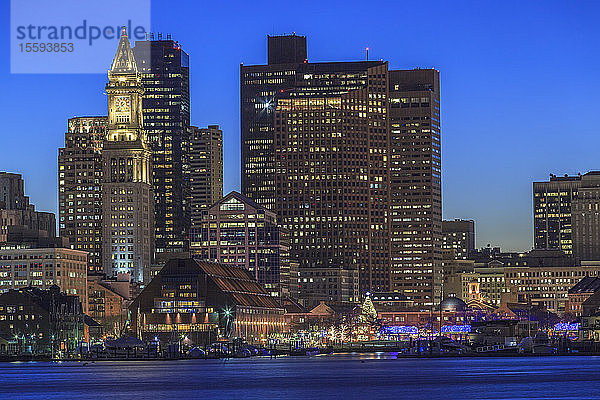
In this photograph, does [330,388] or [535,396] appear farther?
[330,388]

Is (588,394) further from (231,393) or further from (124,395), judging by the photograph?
(124,395)

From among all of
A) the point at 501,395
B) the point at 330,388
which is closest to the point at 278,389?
the point at 330,388

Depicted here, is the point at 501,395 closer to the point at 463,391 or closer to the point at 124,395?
the point at 463,391

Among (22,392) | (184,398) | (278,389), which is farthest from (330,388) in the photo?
(22,392)

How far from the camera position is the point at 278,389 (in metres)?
198

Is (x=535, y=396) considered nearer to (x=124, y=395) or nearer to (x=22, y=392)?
(x=124, y=395)

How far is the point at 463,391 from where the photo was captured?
191 m

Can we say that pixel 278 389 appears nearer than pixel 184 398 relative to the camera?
No

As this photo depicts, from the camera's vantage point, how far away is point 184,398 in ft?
595

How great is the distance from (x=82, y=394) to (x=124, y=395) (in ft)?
24.2

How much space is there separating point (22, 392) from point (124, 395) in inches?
688

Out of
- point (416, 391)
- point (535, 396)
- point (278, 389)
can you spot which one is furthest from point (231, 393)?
point (535, 396)

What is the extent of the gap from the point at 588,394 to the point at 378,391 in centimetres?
2732

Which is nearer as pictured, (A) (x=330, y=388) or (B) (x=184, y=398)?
(B) (x=184, y=398)
